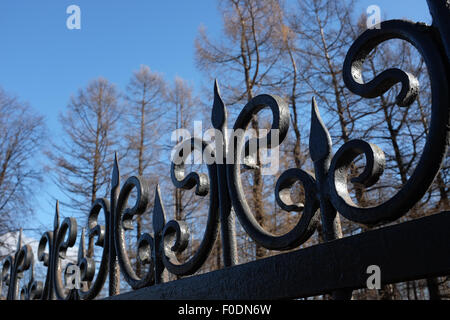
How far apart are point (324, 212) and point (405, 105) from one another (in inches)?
12.2

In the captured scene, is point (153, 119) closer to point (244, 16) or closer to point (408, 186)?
point (244, 16)

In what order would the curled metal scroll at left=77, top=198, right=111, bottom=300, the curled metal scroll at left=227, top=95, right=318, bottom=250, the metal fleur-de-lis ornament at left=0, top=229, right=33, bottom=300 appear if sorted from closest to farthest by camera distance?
the curled metal scroll at left=227, top=95, right=318, bottom=250 < the curled metal scroll at left=77, top=198, right=111, bottom=300 < the metal fleur-de-lis ornament at left=0, top=229, right=33, bottom=300

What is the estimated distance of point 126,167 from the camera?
1341 centimetres

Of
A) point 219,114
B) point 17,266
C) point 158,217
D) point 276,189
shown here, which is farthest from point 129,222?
point 17,266

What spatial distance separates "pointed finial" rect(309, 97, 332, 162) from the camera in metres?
1.10

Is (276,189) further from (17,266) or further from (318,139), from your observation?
(17,266)

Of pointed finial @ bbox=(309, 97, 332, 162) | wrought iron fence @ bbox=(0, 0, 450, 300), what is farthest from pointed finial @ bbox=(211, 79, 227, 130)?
pointed finial @ bbox=(309, 97, 332, 162)

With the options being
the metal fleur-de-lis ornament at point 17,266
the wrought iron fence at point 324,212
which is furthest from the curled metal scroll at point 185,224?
the metal fleur-de-lis ornament at point 17,266

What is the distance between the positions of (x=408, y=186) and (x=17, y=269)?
2689mm

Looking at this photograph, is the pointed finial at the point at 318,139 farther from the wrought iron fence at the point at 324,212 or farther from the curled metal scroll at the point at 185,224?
the curled metal scroll at the point at 185,224

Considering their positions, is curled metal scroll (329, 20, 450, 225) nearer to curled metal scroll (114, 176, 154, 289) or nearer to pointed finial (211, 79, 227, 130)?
pointed finial (211, 79, 227, 130)

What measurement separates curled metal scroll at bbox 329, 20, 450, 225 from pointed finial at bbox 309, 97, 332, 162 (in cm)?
7
